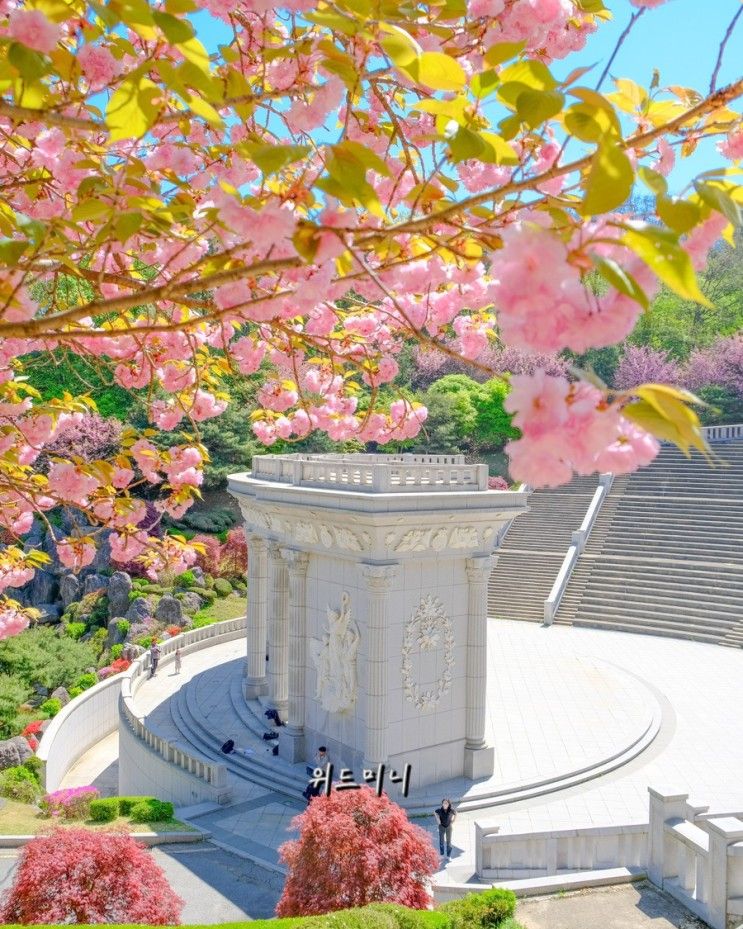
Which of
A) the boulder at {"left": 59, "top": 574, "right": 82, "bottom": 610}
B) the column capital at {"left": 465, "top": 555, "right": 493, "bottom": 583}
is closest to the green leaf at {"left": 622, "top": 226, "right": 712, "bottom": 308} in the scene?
the column capital at {"left": 465, "top": 555, "right": 493, "bottom": 583}

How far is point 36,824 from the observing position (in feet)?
45.8

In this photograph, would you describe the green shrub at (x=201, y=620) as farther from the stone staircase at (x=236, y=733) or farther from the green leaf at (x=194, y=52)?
the green leaf at (x=194, y=52)

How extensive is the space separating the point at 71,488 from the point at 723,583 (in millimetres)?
24903

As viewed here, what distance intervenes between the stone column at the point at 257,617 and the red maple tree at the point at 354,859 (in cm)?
927

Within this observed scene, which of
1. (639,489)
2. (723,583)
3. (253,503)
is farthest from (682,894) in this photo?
(639,489)

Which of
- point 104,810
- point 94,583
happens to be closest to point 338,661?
point 104,810

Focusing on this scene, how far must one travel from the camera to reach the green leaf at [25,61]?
8.58ft

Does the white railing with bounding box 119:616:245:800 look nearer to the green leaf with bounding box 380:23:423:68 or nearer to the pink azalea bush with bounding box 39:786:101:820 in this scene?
the pink azalea bush with bounding box 39:786:101:820

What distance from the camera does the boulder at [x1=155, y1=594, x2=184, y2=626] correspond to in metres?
28.1

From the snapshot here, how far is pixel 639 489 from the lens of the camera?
33812mm

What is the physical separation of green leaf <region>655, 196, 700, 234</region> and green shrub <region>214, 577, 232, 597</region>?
99.3 feet

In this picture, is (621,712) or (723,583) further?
(723,583)

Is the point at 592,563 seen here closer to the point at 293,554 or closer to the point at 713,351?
the point at 293,554

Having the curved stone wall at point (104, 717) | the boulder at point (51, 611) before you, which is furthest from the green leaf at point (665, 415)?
the boulder at point (51, 611)
